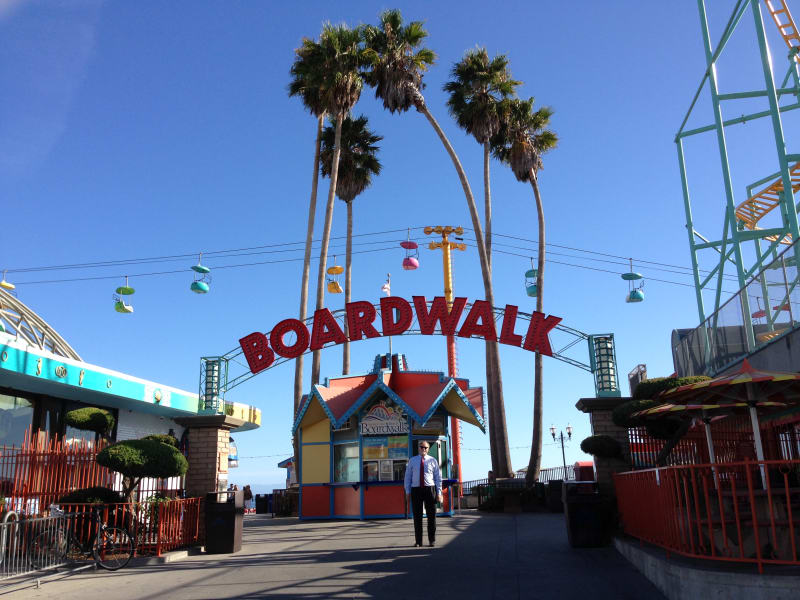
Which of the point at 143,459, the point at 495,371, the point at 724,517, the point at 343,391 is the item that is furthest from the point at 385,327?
the point at 724,517

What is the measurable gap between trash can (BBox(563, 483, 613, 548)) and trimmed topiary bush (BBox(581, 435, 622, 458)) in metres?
1.25

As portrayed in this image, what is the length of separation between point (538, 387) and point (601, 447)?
1321cm

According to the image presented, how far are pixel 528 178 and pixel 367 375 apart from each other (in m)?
12.6

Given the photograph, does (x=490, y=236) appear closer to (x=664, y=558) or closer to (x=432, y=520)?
(x=432, y=520)

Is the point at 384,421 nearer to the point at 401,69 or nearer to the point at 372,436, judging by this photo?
the point at 372,436

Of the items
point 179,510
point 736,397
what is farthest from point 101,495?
point 736,397

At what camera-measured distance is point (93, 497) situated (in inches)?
470

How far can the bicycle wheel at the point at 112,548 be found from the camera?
34.2 feet

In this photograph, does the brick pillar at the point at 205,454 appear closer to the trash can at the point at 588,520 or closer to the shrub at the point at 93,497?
the shrub at the point at 93,497

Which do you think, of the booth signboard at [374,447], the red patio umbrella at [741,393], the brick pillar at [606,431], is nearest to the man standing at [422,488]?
the brick pillar at [606,431]

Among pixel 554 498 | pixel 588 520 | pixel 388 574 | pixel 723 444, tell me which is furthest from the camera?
pixel 554 498

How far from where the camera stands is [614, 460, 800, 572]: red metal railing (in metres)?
6.09

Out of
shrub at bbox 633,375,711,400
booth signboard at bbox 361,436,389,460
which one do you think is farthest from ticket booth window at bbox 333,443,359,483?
shrub at bbox 633,375,711,400

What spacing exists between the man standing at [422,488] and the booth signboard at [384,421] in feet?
26.7
